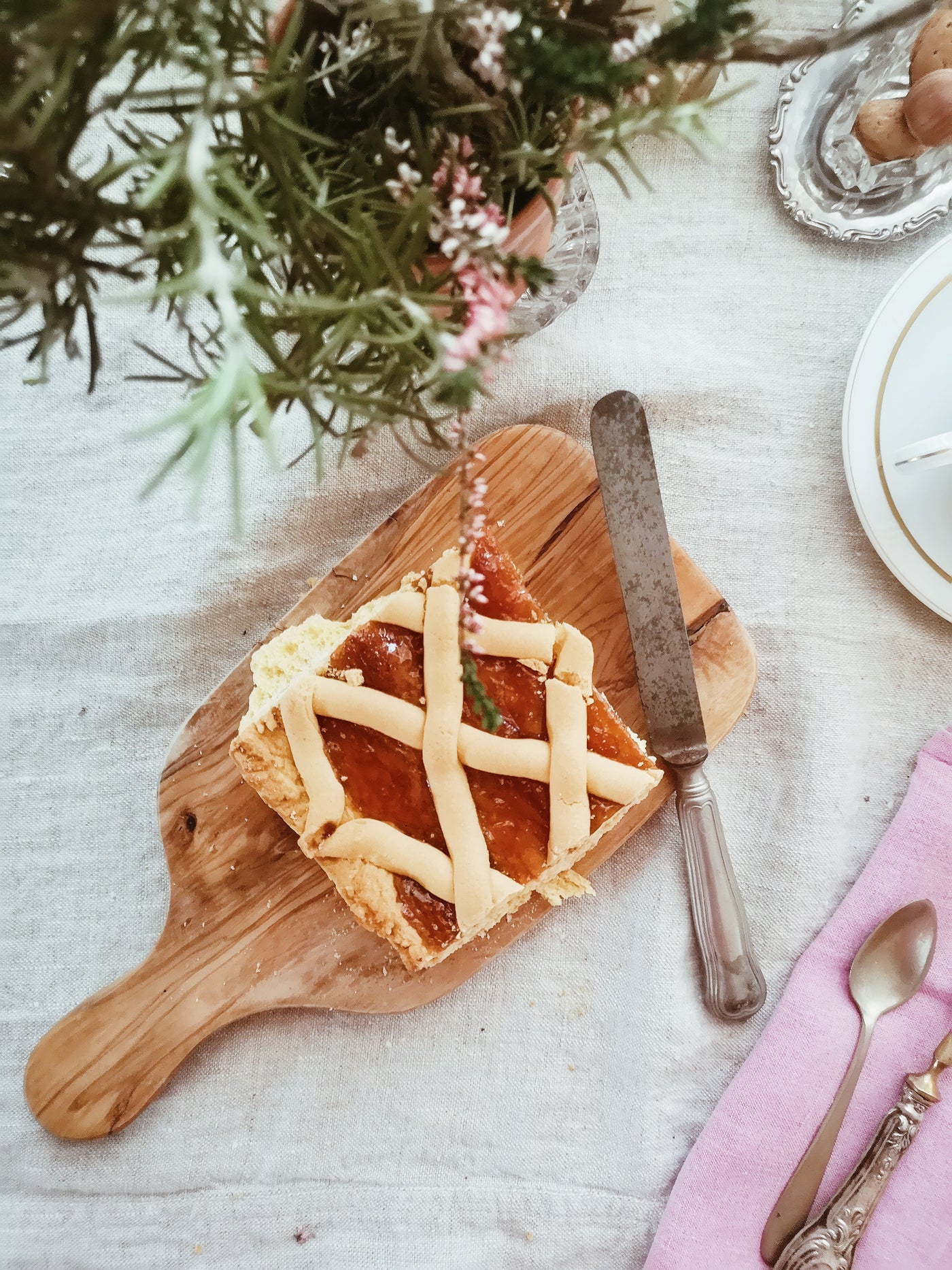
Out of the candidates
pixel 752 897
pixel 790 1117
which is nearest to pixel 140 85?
pixel 752 897

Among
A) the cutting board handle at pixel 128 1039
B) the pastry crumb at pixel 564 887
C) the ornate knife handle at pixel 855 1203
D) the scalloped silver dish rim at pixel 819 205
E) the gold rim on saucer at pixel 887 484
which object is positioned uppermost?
the scalloped silver dish rim at pixel 819 205

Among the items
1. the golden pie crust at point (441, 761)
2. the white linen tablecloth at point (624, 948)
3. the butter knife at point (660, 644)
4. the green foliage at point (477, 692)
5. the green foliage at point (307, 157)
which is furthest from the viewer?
the white linen tablecloth at point (624, 948)

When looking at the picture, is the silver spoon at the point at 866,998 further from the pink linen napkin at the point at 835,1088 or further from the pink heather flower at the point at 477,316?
the pink heather flower at the point at 477,316

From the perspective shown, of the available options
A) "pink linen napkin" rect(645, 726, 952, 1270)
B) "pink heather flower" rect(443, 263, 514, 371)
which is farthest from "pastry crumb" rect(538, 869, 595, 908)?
"pink heather flower" rect(443, 263, 514, 371)

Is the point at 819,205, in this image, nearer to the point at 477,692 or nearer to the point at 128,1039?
the point at 477,692

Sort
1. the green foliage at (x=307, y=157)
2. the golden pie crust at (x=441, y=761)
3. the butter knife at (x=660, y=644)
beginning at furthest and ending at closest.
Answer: the butter knife at (x=660, y=644)
the golden pie crust at (x=441, y=761)
the green foliage at (x=307, y=157)

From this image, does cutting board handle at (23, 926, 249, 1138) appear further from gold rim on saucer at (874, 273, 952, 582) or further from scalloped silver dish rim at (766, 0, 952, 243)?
scalloped silver dish rim at (766, 0, 952, 243)

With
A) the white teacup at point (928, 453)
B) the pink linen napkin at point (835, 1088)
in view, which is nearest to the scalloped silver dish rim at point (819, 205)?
the white teacup at point (928, 453)
